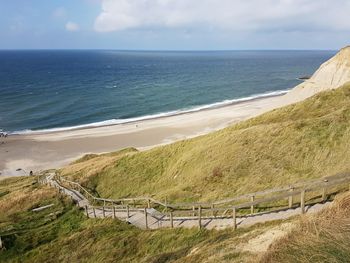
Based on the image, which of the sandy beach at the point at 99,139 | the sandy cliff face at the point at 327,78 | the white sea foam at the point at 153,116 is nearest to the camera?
the sandy cliff face at the point at 327,78

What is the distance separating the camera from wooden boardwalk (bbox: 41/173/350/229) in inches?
493

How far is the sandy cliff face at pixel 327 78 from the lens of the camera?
144 feet

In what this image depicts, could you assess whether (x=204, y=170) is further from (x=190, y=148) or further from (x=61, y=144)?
(x=61, y=144)

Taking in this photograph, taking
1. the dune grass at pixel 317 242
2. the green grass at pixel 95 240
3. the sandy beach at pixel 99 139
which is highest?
the dune grass at pixel 317 242

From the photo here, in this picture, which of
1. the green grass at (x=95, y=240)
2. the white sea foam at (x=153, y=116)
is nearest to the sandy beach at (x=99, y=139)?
the white sea foam at (x=153, y=116)

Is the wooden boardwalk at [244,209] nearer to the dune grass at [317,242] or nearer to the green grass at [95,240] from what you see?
the green grass at [95,240]

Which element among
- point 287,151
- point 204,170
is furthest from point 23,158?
point 287,151

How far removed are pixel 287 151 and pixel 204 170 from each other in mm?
4719

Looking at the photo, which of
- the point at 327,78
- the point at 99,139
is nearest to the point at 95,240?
the point at 327,78

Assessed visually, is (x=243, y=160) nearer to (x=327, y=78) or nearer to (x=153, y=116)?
(x=327, y=78)

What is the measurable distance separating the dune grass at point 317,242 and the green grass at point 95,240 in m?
1.34

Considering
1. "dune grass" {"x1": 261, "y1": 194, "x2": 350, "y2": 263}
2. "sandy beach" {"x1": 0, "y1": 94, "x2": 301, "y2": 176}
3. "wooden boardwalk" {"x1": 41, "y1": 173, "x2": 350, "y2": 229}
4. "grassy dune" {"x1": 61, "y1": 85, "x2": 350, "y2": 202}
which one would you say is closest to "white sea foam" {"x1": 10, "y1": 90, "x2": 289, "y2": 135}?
"sandy beach" {"x1": 0, "y1": 94, "x2": 301, "y2": 176}

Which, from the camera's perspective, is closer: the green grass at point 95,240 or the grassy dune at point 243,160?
the green grass at point 95,240

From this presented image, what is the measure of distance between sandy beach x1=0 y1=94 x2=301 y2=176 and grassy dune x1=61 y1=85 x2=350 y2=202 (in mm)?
19272
